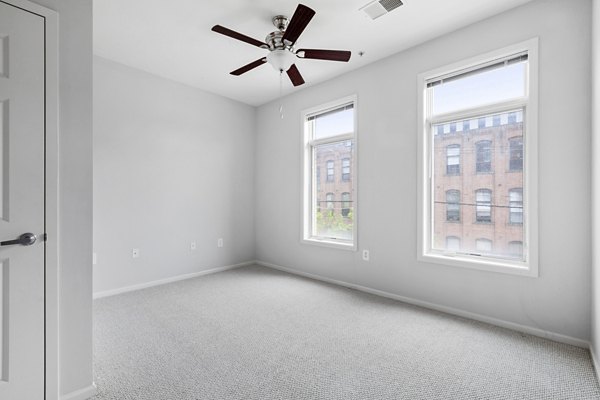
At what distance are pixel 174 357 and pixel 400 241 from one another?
2389 mm

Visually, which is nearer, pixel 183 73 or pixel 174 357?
pixel 174 357

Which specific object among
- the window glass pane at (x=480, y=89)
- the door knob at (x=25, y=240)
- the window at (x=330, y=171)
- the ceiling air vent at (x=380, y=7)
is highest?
the ceiling air vent at (x=380, y=7)

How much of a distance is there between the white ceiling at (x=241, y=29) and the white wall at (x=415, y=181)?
24 cm

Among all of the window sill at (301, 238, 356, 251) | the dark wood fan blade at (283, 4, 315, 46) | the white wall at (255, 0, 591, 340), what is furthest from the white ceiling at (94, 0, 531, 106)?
the window sill at (301, 238, 356, 251)

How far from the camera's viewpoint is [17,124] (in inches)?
59.1

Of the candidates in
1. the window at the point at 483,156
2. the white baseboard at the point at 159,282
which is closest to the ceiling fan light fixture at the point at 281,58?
the window at the point at 483,156

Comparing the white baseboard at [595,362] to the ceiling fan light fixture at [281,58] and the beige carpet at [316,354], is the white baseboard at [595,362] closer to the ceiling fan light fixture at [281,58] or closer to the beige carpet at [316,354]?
the beige carpet at [316,354]

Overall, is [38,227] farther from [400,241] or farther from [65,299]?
[400,241]

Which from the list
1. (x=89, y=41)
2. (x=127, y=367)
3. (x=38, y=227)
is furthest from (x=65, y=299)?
(x=89, y=41)

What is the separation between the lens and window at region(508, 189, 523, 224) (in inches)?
104

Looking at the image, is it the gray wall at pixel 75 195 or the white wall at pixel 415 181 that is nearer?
the gray wall at pixel 75 195

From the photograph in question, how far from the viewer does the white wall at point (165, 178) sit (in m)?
3.50

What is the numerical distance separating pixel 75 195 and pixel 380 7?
2.61 m

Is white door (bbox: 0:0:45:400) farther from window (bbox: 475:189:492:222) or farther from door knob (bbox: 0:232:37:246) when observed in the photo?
window (bbox: 475:189:492:222)
